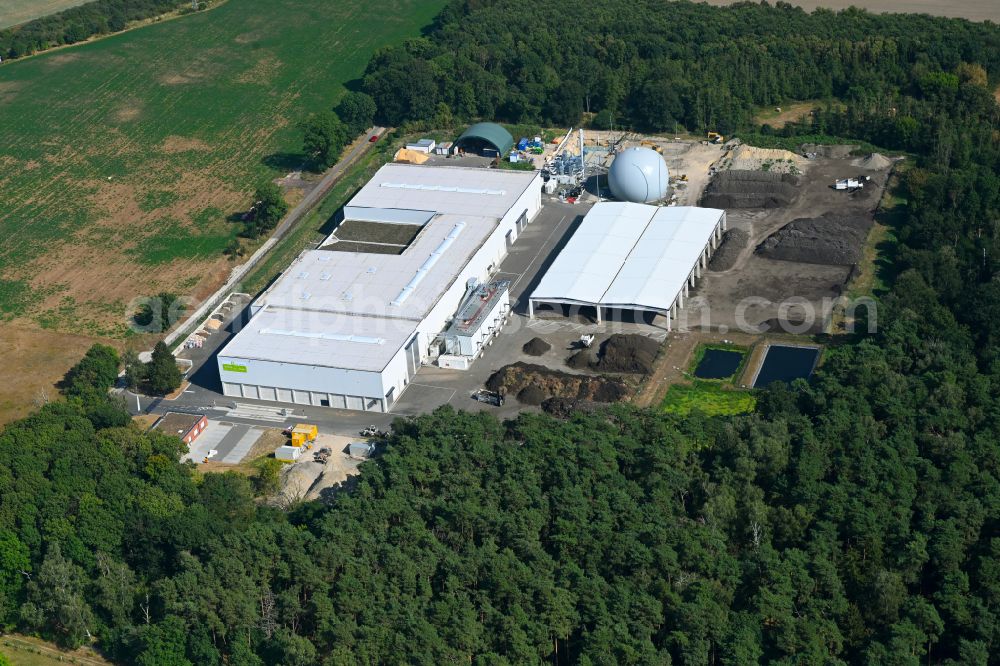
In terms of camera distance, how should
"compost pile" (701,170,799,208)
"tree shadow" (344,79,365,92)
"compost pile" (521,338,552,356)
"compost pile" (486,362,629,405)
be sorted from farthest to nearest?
"tree shadow" (344,79,365,92)
"compost pile" (701,170,799,208)
"compost pile" (521,338,552,356)
"compost pile" (486,362,629,405)

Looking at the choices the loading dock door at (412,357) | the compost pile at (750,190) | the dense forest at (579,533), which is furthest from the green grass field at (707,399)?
the compost pile at (750,190)

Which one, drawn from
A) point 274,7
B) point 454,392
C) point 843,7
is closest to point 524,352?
point 454,392

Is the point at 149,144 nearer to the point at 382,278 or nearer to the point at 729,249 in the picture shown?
the point at 382,278

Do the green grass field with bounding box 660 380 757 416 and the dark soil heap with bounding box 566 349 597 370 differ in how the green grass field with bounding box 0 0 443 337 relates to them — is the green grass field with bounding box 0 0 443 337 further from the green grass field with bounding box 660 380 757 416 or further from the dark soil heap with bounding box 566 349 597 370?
the green grass field with bounding box 660 380 757 416

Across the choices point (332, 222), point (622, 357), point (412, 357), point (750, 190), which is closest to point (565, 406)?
point (622, 357)

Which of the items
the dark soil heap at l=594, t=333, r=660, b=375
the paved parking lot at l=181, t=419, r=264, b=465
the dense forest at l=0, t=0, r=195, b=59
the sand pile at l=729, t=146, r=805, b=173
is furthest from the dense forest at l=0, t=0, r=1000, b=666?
the dense forest at l=0, t=0, r=195, b=59

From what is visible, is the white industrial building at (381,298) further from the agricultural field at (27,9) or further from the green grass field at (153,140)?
the agricultural field at (27,9)

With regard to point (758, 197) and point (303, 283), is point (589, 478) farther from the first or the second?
point (758, 197)
